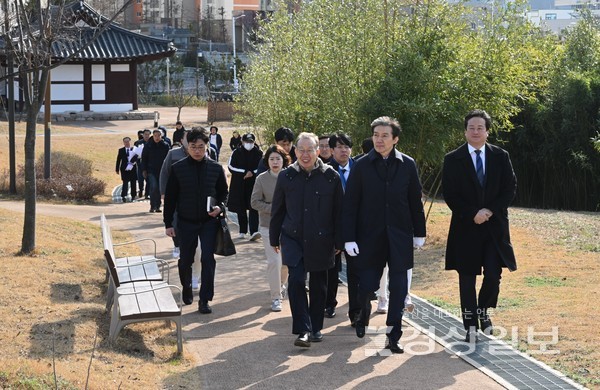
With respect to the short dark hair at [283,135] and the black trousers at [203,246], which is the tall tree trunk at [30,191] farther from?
the short dark hair at [283,135]

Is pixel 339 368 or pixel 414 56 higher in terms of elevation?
pixel 414 56

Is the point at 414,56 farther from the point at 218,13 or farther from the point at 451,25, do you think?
the point at 218,13

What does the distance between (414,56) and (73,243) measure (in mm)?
5650

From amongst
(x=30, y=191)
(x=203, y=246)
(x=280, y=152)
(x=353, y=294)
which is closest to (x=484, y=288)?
(x=353, y=294)

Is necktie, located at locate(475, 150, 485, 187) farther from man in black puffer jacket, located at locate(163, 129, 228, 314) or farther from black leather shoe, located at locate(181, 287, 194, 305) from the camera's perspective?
black leather shoe, located at locate(181, 287, 194, 305)

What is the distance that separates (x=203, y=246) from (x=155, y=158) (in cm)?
991

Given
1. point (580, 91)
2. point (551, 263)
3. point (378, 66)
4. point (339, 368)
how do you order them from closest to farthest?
1. point (339, 368)
2. point (551, 263)
3. point (378, 66)
4. point (580, 91)

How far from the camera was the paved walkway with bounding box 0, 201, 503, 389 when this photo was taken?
676cm

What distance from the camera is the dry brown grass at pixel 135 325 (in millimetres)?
6859

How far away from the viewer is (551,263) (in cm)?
1264

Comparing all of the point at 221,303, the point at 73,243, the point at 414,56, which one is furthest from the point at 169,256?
the point at 414,56

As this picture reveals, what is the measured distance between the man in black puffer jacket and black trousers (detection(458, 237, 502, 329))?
253 cm

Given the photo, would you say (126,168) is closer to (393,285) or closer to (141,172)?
(141,172)

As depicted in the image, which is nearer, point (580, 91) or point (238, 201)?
point (238, 201)
